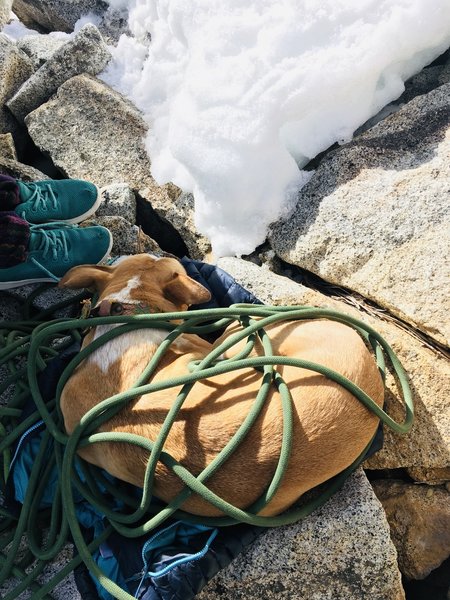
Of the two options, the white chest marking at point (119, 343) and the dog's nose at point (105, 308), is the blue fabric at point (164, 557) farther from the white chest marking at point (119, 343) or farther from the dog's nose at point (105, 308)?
the dog's nose at point (105, 308)

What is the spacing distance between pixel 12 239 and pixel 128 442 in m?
1.41

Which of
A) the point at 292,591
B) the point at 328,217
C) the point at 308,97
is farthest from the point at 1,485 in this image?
the point at 308,97

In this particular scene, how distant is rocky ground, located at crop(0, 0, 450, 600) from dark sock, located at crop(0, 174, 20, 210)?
52 cm

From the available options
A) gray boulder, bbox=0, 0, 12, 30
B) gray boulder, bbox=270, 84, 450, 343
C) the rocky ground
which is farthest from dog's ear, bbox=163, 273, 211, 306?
gray boulder, bbox=0, 0, 12, 30

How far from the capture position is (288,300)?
317cm

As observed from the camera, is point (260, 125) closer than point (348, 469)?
No

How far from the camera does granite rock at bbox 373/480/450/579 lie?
277 cm

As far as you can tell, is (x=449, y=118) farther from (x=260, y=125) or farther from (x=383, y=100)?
(x=260, y=125)

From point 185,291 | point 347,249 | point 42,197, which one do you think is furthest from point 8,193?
point 347,249

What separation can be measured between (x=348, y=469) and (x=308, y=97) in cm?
223

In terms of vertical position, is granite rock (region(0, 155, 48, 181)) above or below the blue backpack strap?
above

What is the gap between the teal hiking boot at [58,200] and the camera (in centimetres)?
339

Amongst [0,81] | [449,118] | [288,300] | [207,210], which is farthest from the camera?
[0,81]

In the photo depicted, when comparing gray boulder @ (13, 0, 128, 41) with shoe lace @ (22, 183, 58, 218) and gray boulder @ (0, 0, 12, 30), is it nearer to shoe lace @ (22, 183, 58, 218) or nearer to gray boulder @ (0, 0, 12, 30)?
gray boulder @ (0, 0, 12, 30)
